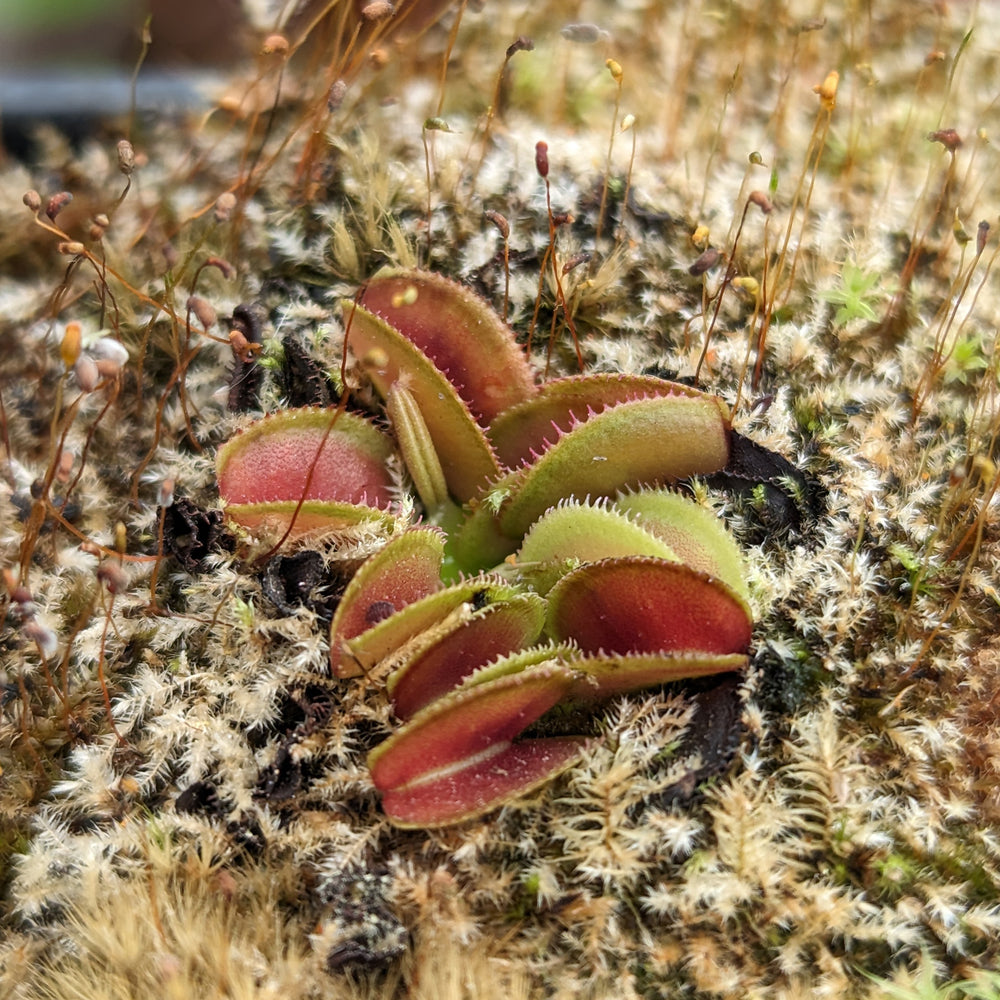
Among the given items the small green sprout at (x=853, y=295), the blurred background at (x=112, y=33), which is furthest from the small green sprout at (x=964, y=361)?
the blurred background at (x=112, y=33)

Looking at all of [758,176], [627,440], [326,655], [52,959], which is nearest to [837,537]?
[627,440]

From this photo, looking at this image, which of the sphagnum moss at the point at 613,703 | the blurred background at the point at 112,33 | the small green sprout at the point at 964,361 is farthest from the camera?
the blurred background at the point at 112,33

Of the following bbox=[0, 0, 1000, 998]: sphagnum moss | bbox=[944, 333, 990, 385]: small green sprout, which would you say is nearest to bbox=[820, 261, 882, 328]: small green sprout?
A: bbox=[0, 0, 1000, 998]: sphagnum moss

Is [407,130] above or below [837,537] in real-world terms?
above

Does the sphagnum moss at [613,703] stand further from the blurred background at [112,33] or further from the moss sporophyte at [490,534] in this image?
the blurred background at [112,33]

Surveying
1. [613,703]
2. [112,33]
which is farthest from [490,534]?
[112,33]

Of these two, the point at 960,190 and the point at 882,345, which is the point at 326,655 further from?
the point at 960,190
